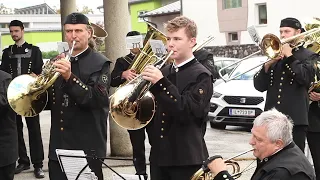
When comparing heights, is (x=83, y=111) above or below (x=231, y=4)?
below

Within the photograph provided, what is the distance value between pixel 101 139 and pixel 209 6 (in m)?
34.1

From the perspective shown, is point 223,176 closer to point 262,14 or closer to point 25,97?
point 25,97

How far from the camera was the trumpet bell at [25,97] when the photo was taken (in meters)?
5.16

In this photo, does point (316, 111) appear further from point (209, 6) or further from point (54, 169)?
point (209, 6)

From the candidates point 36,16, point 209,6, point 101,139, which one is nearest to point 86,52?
point 101,139

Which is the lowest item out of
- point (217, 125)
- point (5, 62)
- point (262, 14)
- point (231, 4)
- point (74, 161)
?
point (217, 125)

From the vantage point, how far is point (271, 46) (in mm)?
6426

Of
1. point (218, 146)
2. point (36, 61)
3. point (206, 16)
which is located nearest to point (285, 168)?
point (36, 61)

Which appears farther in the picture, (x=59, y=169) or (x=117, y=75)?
(x=117, y=75)

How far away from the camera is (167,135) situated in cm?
475

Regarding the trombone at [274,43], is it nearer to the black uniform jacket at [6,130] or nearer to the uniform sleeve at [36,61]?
the black uniform jacket at [6,130]

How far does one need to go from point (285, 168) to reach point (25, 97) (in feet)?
7.61

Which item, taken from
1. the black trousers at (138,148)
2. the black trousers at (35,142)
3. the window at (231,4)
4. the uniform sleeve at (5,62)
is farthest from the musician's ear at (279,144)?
the window at (231,4)

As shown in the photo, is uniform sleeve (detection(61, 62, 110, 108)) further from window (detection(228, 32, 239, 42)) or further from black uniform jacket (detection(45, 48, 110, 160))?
window (detection(228, 32, 239, 42))
